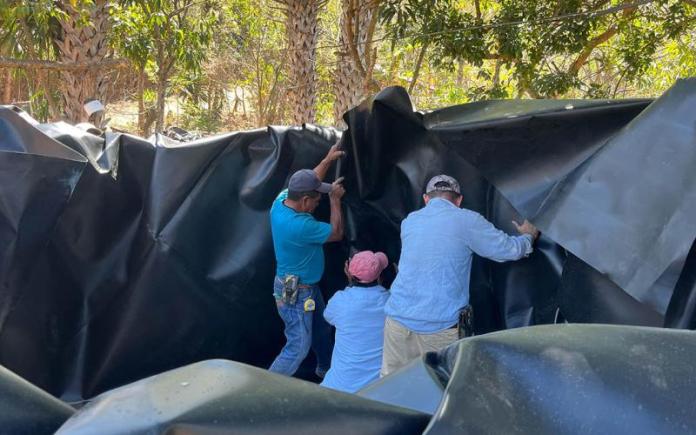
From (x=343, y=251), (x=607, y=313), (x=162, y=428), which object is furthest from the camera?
(x=343, y=251)

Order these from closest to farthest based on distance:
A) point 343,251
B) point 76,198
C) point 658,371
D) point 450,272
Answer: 1. point 658,371
2. point 450,272
3. point 76,198
4. point 343,251

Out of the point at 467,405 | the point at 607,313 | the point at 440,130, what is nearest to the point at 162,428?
the point at 467,405

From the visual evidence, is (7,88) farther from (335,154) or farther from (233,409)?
(233,409)

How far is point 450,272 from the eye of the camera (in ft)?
12.0

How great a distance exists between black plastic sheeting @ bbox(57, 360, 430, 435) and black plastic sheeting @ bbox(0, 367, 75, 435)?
7cm

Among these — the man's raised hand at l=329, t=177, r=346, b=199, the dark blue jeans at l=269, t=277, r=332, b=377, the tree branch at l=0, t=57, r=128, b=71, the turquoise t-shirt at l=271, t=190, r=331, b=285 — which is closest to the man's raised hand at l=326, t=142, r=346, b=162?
the man's raised hand at l=329, t=177, r=346, b=199

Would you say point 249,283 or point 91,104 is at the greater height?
point 91,104

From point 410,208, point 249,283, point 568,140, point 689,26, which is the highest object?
point 689,26

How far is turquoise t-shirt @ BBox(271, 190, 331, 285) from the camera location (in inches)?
168

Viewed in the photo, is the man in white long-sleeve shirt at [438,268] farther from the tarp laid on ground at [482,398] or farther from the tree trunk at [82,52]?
the tree trunk at [82,52]

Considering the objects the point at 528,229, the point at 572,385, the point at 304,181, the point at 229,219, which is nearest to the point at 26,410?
the point at 572,385

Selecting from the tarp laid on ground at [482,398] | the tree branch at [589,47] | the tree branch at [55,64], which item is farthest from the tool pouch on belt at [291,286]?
the tree branch at [55,64]

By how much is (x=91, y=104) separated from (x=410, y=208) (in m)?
3.72

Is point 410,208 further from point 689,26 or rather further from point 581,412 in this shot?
point 689,26
